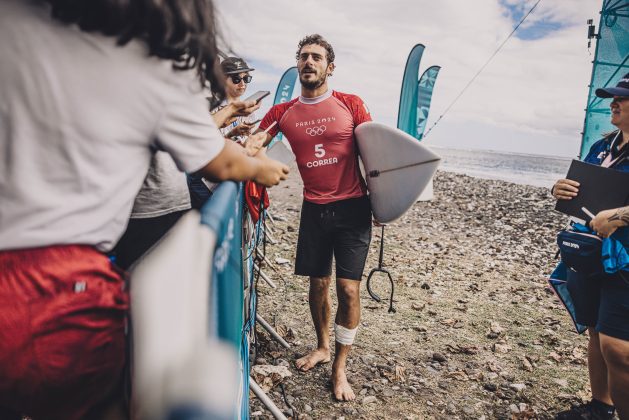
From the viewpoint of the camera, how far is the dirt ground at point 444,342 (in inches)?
133

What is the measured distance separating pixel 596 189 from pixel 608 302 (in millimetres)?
781

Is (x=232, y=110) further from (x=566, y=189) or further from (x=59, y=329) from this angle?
(x=566, y=189)

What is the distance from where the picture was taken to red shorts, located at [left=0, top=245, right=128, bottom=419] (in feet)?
3.16

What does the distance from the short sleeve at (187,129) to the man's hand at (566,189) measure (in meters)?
2.83

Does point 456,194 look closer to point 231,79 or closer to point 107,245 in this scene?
point 231,79

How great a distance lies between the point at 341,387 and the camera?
133 inches

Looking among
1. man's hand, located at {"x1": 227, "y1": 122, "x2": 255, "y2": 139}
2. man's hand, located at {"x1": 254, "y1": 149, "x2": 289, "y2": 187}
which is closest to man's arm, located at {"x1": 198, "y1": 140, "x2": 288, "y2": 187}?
man's hand, located at {"x1": 254, "y1": 149, "x2": 289, "y2": 187}

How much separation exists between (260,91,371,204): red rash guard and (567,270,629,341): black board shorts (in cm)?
184

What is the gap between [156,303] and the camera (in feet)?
3.06

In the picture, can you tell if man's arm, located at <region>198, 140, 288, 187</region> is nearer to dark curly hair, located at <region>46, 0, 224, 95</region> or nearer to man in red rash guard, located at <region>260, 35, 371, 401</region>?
dark curly hair, located at <region>46, 0, 224, 95</region>

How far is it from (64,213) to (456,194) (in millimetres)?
17498

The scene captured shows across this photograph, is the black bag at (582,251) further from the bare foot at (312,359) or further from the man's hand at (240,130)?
the man's hand at (240,130)

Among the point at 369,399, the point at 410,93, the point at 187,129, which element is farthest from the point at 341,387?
the point at 410,93

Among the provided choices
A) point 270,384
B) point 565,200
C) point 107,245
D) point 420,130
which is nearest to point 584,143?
point 420,130
